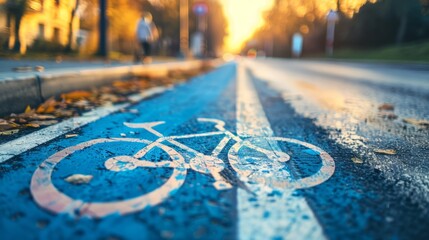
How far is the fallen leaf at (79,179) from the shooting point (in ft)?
4.82

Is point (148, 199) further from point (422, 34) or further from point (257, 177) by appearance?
point (422, 34)

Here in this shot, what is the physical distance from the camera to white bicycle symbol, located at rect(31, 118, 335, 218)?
126cm

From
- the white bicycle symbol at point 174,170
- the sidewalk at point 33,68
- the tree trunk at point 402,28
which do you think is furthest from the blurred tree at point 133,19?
the tree trunk at point 402,28

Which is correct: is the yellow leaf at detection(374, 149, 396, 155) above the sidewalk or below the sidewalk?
below

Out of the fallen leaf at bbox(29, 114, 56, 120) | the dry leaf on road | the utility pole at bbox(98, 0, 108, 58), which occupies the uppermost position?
the utility pole at bbox(98, 0, 108, 58)

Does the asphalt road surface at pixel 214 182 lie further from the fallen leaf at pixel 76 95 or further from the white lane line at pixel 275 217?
the fallen leaf at pixel 76 95

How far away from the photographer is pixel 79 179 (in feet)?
4.91

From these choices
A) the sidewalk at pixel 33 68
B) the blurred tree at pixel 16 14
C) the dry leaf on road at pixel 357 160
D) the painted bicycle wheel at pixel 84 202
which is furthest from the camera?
the blurred tree at pixel 16 14

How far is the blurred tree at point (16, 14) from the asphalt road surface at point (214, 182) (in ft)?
38.3

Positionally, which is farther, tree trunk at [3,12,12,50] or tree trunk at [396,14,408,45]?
tree trunk at [396,14,408,45]

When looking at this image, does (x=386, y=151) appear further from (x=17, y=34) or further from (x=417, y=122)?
(x=17, y=34)

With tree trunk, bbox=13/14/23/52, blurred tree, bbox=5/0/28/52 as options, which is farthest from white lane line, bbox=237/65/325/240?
tree trunk, bbox=13/14/23/52

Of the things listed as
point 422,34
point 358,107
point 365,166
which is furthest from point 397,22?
point 365,166

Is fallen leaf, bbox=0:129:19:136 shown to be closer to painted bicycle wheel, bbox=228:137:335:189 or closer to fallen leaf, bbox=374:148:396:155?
painted bicycle wheel, bbox=228:137:335:189
